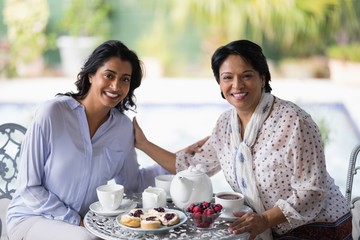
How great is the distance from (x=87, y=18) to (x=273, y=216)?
5820 mm

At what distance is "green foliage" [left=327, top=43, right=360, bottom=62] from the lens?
23.0 feet

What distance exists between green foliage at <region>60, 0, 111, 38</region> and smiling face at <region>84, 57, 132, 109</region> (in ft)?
17.4

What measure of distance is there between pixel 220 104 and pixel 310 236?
4.99 m

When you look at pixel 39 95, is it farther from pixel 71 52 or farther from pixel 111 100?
pixel 111 100

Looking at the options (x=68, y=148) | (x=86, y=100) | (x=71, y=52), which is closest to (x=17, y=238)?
(x=68, y=148)

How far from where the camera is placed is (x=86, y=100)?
2.07m

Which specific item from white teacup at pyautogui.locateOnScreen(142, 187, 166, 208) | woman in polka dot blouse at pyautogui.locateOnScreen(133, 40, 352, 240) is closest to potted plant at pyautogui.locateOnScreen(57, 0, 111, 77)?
woman in polka dot blouse at pyautogui.locateOnScreen(133, 40, 352, 240)

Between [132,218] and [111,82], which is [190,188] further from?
[111,82]

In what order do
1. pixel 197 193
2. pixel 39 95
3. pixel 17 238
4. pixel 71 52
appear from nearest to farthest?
pixel 197 193
pixel 17 238
pixel 39 95
pixel 71 52

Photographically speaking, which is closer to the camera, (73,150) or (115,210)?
(115,210)

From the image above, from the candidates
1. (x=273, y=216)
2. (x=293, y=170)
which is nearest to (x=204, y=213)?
(x=273, y=216)

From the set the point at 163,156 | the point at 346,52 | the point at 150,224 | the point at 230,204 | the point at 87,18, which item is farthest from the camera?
the point at 87,18

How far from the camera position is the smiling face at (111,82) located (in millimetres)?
1995

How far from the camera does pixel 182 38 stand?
7.20 m
